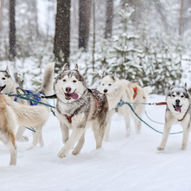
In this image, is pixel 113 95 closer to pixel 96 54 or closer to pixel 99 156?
pixel 99 156

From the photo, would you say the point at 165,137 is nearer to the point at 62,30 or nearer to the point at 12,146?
the point at 12,146

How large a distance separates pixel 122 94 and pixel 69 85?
257 cm

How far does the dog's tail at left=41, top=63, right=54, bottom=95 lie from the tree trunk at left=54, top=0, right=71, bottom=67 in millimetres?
3322

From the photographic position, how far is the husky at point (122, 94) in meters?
4.94

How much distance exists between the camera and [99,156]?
153 inches

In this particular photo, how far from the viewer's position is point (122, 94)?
19.4 ft

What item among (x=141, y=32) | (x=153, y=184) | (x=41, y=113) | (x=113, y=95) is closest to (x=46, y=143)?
(x=113, y=95)

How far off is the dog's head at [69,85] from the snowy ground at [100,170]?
749 mm

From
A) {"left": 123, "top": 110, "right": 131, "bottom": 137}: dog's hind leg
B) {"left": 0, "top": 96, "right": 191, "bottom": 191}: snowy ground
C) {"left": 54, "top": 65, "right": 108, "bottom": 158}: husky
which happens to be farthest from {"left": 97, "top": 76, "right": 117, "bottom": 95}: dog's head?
{"left": 54, "top": 65, "right": 108, "bottom": 158}: husky

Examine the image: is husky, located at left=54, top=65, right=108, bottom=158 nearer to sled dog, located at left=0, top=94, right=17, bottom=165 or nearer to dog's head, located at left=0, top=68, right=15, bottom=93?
sled dog, located at left=0, top=94, right=17, bottom=165

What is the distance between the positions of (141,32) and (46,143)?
618cm

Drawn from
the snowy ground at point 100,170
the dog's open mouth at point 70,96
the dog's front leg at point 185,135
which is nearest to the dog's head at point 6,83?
the snowy ground at point 100,170

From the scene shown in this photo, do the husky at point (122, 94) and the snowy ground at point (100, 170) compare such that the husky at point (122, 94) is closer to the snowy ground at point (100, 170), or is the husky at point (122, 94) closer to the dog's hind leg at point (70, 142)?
the snowy ground at point (100, 170)

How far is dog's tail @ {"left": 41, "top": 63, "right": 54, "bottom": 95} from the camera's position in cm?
485
